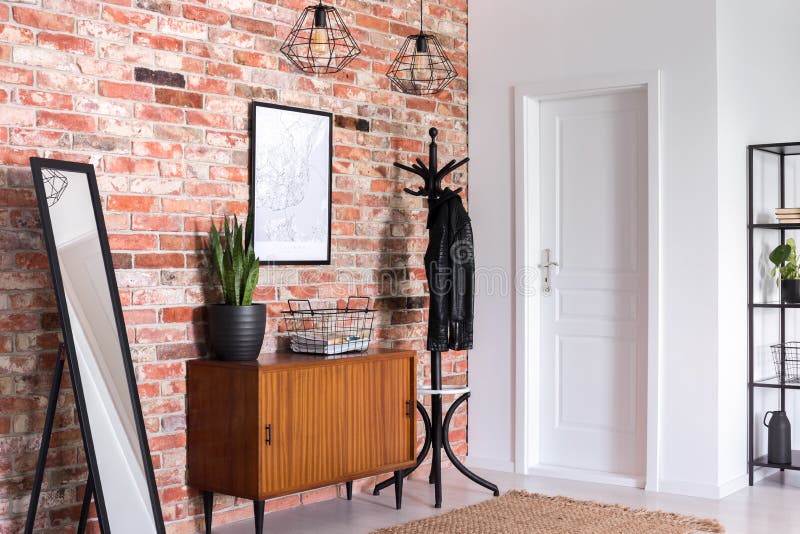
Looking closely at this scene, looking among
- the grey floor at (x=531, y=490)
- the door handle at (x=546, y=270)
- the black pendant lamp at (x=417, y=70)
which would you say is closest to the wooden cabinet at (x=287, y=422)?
the grey floor at (x=531, y=490)

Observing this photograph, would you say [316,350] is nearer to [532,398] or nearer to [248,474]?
[248,474]

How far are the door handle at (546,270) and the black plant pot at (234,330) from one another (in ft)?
6.36

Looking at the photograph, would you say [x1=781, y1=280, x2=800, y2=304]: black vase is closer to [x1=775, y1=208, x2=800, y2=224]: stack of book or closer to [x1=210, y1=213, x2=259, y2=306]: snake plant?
[x1=775, y1=208, x2=800, y2=224]: stack of book

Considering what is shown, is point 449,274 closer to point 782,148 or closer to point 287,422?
point 287,422

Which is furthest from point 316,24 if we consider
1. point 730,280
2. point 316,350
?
point 730,280

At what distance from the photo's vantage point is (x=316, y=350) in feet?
14.0

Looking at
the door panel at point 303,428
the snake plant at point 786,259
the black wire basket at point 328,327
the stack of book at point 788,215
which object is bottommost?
the door panel at point 303,428

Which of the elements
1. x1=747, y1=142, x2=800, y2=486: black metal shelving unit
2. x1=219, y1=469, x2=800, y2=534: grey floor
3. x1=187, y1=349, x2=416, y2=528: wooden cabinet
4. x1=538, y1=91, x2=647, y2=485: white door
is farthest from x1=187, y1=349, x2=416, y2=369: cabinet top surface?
x1=747, y1=142, x2=800, y2=486: black metal shelving unit

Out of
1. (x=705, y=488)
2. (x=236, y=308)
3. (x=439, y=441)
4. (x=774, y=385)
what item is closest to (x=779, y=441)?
(x=774, y=385)

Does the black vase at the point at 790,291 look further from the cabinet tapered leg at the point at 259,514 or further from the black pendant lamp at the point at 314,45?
the cabinet tapered leg at the point at 259,514

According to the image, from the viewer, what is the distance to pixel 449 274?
4.88 metres

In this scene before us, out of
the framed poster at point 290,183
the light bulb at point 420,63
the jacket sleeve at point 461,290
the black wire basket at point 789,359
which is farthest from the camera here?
the black wire basket at point 789,359

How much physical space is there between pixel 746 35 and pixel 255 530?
3557mm

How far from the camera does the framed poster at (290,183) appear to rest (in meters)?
4.41
